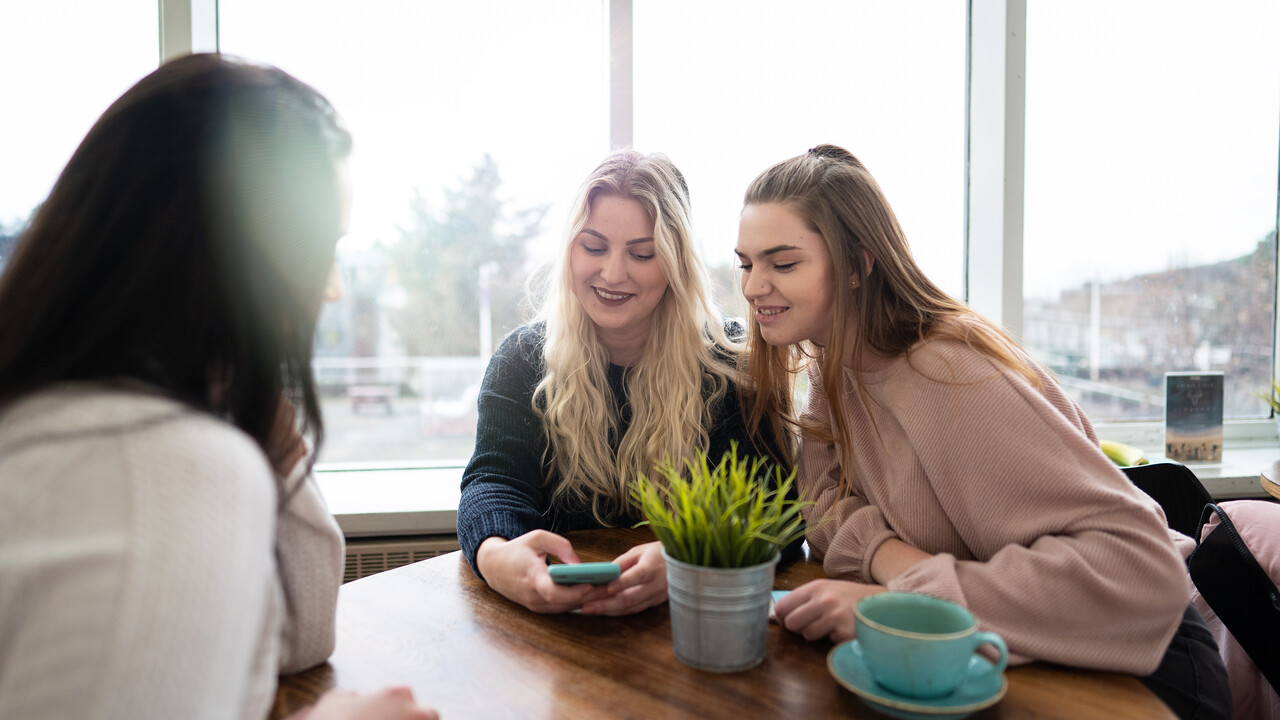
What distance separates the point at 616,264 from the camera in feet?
4.93

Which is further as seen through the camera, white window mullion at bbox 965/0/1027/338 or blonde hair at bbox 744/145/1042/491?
white window mullion at bbox 965/0/1027/338

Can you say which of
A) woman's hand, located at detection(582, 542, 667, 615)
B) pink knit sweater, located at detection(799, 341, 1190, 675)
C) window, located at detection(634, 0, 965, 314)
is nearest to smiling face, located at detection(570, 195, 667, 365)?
pink knit sweater, located at detection(799, 341, 1190, 675)

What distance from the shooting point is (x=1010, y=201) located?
2.38m

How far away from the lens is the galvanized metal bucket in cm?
80

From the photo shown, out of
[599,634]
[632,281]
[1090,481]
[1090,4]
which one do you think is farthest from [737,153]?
[599,634]

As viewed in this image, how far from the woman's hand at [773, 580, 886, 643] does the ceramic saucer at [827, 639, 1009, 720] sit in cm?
10

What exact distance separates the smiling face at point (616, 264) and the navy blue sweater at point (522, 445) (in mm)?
169

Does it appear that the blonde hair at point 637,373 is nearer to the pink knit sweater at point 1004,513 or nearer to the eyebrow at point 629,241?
the eyebrow at point 629,241

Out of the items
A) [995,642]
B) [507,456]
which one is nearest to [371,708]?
[995,642]

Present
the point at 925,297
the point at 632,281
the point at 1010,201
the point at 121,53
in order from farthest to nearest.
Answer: the point at 1010,201
the point at 121,53
the point at 632,281
the point at 925,297

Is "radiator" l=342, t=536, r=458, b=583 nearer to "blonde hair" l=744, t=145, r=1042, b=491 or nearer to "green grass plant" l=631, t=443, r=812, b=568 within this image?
"blonde hair" l=744, t=145, r=1042, b=491

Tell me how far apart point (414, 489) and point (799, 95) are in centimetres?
179

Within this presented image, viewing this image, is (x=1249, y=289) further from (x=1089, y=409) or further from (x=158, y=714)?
(x=158, y=714)

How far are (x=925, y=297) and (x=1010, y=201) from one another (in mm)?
1388
